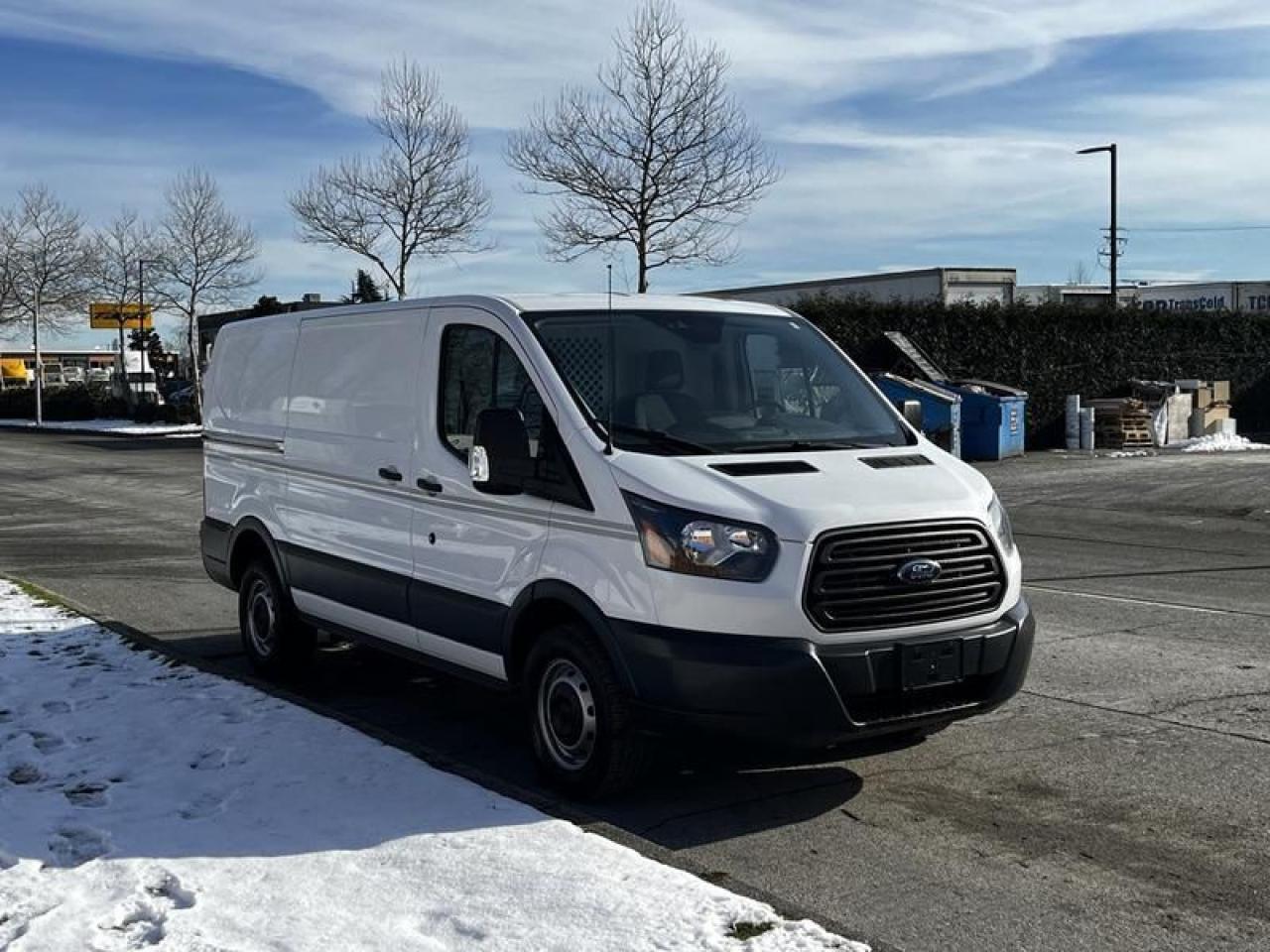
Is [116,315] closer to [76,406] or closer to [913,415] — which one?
[76,406]

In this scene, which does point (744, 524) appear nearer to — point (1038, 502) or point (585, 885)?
point (585, 885)

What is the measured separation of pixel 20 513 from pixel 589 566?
15.7 metres

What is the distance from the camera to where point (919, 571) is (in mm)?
4980

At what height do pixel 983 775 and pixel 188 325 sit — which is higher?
pixel 188 325

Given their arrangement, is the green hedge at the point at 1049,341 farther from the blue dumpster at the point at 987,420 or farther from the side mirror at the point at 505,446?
the side mirror at the point at 505,446

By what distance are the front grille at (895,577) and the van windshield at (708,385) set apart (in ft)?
2.39

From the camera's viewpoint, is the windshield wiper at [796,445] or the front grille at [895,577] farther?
the windshield wiper at [796,445]

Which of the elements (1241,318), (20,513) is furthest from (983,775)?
(1241,318)

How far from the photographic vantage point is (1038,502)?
1847 cm

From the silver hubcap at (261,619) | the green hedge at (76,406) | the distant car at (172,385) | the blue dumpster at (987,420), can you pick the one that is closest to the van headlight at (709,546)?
the silver hubcap at (261,619)

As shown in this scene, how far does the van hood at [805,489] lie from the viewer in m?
4.84

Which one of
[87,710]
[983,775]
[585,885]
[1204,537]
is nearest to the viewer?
[585,885]

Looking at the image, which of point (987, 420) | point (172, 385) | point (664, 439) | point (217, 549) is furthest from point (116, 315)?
point (664, 439)

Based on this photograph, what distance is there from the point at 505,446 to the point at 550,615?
2.34 feet
